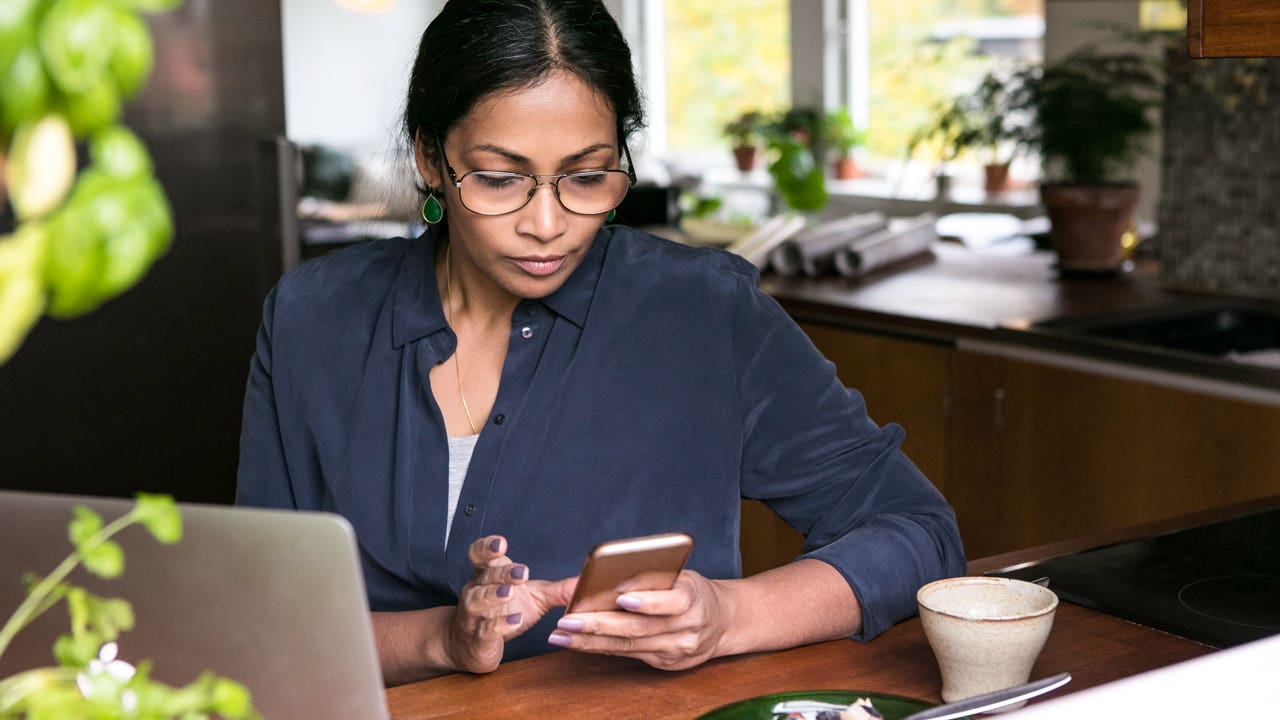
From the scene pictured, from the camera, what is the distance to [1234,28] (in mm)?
1091

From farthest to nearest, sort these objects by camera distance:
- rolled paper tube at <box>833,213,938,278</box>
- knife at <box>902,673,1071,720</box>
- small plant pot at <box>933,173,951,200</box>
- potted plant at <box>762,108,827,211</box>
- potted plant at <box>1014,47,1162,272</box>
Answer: small plant pot at <box>933,173,951,200</box> < potted plant at <box>762,108,827,211</box> < rolled paper tube at <box>833,213,938,278</box> < potted plant at <box>1014,47,1162,272</box> < knife at <box>902,673,1071,720</box>

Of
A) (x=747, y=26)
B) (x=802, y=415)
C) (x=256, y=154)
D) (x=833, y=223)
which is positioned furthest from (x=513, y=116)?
(x=747, y=26)

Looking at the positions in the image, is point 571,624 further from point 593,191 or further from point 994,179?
point 994,179

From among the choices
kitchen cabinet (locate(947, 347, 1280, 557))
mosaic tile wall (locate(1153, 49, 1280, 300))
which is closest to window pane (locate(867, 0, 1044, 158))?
mosaic tile wall (locate(1153, 49, 1280, 300))

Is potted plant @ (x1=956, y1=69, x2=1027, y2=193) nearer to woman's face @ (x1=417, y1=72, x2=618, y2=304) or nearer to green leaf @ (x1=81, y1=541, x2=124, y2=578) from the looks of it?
woman's face @ (x1=417, y1=72, x2=618, y2=304)

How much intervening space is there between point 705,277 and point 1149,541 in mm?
514

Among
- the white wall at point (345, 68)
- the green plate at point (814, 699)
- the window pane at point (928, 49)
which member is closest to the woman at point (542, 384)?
the green plate at point (814, 699)

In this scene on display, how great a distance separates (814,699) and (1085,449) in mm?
1514

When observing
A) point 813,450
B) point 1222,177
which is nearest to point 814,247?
point 1222,177

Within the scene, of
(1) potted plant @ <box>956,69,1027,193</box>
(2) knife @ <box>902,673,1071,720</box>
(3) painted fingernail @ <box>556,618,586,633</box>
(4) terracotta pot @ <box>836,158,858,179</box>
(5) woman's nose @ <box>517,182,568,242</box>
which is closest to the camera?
(2) knife @ <box>902,673,1071,720</box>

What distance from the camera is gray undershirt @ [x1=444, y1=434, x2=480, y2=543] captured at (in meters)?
1.39

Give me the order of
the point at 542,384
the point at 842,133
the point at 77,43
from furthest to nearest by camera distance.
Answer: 1. the point at 842,133
2. the point at 542,384
3. the point at 77,43

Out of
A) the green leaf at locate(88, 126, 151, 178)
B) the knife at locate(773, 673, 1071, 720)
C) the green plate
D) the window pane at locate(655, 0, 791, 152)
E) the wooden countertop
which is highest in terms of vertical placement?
the window pane at locate(655, 0, 791, 152)

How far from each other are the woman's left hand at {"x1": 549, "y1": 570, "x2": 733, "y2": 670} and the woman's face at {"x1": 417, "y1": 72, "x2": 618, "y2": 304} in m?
0.37
